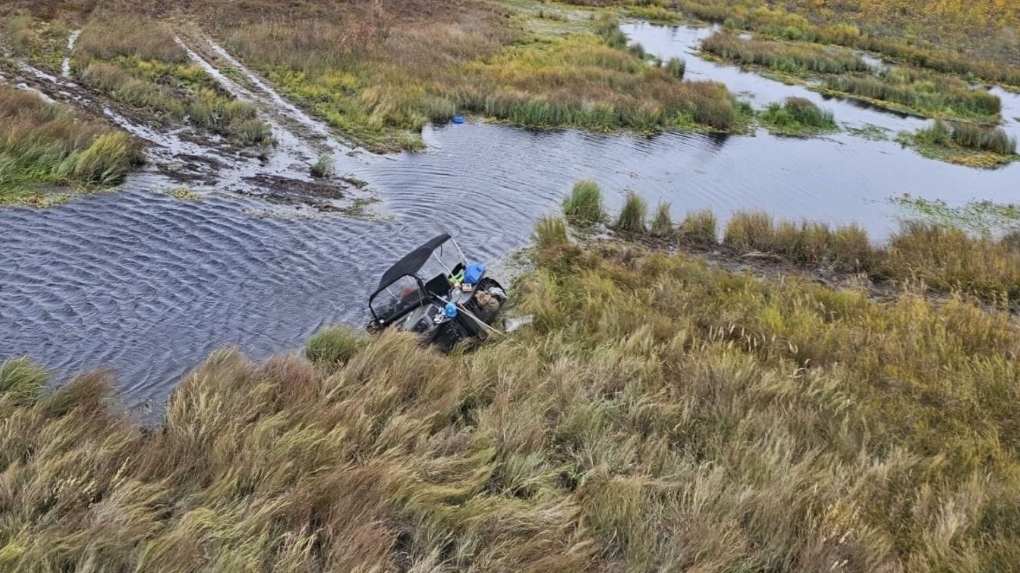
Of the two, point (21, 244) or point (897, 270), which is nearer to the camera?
point (21, 244)

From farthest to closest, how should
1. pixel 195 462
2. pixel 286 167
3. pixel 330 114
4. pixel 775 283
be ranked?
pixel 330 114, pixel 286 167, pixel 775 283, pixel 195 462

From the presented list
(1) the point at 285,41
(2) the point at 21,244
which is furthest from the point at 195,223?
(1) the point at 285,41

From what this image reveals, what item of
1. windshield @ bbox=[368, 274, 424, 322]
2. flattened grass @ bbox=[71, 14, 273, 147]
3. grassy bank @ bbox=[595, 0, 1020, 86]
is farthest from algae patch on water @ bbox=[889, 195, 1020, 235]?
grassy bank @ bbox=[595, 0, 1020, 86]

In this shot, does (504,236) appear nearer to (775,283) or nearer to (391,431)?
(775,283)

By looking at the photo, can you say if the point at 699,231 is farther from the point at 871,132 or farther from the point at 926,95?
the point at 926,95

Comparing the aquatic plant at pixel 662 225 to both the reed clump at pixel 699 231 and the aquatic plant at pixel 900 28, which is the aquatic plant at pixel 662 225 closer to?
the reed clump at pixel 699 231

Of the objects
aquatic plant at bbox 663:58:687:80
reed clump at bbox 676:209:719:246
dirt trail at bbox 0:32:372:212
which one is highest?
dirt trail at bbox 0:32:372:212

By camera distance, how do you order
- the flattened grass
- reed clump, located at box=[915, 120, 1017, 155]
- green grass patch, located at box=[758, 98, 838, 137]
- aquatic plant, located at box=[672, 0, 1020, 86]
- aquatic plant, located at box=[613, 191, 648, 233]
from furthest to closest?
aquatic plant, located at box=[672, 0, 1020, 86] → green grass patch, located at box=[758, 98, 838, 137] → reed clump, located at box=[915, 120, 1017, 155] → the flattened grass → aquatic plant, located at box=[613, 191, 648, 233]

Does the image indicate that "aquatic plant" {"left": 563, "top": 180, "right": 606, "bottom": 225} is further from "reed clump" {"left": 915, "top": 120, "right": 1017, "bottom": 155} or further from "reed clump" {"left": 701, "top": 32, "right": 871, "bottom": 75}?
"reed clump" {"left": 701, "top": 32, "right": 871, "bottom": 75}
